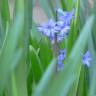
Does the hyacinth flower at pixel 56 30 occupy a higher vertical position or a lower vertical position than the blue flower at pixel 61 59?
higher

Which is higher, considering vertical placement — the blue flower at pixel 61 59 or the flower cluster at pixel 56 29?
the flower cluster at pixel 56 29

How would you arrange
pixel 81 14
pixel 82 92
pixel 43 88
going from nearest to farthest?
pixel 43 88 < pixel 82 92 < pixel 81 14

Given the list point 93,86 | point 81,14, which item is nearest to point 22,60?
point 93,86

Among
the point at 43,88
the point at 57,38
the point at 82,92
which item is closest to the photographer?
the point at 43,88

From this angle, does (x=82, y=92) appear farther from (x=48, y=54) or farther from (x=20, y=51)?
(x=20, y=51)

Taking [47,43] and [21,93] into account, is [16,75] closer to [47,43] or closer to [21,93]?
[21,93]

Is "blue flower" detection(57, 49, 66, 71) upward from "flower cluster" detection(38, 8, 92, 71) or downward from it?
downward

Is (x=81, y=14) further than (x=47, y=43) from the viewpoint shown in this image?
Yes

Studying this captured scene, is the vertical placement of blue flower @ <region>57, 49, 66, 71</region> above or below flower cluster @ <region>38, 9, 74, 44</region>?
below

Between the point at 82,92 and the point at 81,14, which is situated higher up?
the point at 81,14

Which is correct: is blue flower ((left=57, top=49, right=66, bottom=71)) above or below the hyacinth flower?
below

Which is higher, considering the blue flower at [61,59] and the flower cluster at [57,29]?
the flower cluster at [57,29]
